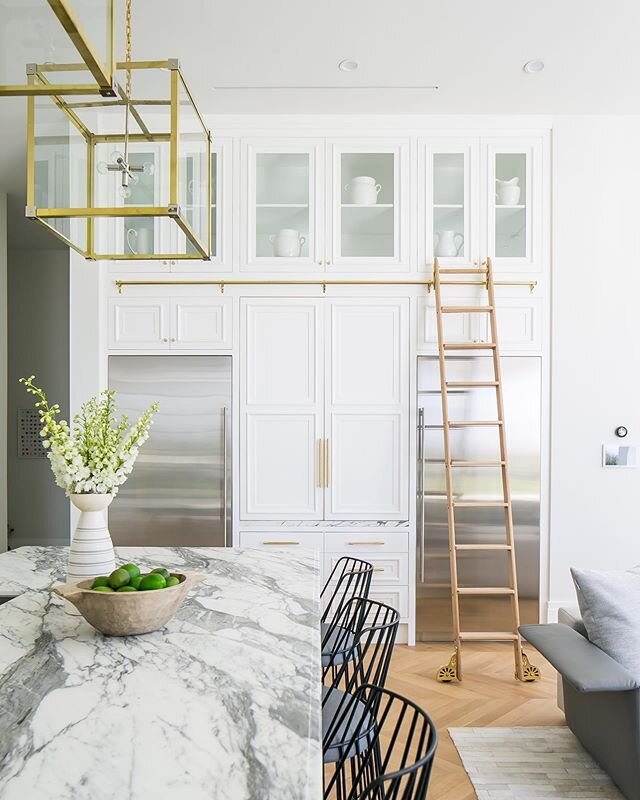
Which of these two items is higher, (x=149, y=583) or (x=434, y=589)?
(x=149, y=583)

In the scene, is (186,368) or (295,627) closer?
(295,627)

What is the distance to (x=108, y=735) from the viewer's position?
128cm

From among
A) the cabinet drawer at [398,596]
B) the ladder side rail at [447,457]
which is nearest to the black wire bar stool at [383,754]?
the ladder side rail at [447,457]

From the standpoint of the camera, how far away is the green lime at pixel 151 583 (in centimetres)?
180

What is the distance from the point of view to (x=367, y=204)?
4391mm

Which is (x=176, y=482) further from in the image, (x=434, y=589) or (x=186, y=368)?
(x=434, y=589)

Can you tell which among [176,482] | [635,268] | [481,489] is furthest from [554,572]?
[176,482]

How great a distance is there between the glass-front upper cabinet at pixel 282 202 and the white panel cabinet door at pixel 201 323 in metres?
0.35

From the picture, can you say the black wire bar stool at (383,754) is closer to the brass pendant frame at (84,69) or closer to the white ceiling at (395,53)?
the brass pendant frame at (84,69)

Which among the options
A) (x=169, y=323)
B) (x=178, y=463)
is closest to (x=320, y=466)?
(x=178, y=463)

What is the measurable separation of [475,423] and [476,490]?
461 millimetres

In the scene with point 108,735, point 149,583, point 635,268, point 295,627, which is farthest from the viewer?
point 635,268

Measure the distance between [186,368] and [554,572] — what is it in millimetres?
2595

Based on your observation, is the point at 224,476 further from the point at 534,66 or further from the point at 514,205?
the point at 534,66
